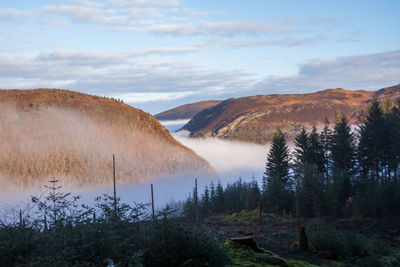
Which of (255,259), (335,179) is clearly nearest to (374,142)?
(335,179)

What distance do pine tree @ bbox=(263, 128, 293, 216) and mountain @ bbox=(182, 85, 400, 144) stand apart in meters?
55.8

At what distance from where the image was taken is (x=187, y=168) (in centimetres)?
5694

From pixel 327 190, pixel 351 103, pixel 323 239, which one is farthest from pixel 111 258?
pixel 351 103

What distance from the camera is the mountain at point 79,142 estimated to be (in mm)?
42344

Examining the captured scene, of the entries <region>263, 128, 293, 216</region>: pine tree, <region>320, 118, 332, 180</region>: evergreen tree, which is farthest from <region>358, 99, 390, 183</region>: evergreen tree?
<region>263, 128, 293, 216</region>: pine tree

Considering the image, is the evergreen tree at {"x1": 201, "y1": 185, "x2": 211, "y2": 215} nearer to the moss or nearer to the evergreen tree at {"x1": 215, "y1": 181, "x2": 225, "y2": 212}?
the evergreen tree at {"x1": 215, "y1": 181, "x2": 225, "y2": 212}

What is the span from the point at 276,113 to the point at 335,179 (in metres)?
91.2

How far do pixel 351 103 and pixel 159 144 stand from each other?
102m

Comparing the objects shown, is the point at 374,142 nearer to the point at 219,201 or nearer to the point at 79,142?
the point at 219,201

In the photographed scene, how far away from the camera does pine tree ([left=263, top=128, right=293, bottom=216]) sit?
142 ft

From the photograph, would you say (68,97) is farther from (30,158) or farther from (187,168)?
(187,168)

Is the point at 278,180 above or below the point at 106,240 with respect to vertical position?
below

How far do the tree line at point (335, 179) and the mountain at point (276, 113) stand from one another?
187ft

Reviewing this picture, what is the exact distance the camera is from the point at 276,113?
5017 inches
